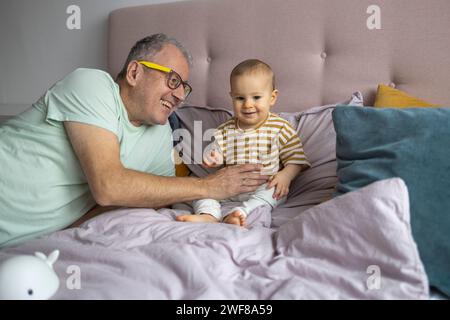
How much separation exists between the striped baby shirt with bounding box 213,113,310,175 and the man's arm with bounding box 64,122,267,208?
0.25 metres

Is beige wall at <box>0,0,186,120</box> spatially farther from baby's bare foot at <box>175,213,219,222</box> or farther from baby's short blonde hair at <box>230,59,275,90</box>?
baby's bare foot at <box>175,213,219,222</box>

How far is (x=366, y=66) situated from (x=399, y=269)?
105 cm

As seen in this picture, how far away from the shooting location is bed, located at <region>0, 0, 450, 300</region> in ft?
3.20

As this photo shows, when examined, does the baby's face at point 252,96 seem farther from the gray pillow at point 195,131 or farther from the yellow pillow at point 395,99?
the yellow pillow at point 395,99

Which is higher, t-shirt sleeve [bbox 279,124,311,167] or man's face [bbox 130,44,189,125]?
man's face [bbox 130,44,189,125]

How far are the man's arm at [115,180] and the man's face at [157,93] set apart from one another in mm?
209

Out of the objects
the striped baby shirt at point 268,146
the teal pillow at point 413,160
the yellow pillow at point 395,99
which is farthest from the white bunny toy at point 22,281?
the yellow pillow at point 395,99

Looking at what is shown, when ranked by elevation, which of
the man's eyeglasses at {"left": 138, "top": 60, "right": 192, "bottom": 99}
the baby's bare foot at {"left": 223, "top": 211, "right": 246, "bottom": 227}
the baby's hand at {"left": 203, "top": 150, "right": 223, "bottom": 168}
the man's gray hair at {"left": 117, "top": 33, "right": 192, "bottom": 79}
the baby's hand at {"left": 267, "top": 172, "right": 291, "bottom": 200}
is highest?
the man's gray hair at {"left": 117, "top": 33, "right": 192, "bottom": 79}

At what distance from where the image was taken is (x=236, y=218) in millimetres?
1396

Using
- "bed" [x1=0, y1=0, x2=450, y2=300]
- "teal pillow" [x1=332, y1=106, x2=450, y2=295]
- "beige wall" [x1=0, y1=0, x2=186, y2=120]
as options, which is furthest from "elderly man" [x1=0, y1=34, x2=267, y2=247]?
Result: "beige wall" [x1=0, y1=0, x2=186, y2=120]

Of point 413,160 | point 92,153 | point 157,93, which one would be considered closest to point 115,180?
point 92,153

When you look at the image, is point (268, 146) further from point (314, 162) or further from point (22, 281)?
point (22, 281)

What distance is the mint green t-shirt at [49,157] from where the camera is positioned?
55.0 inches

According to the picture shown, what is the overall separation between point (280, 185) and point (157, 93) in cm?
53
